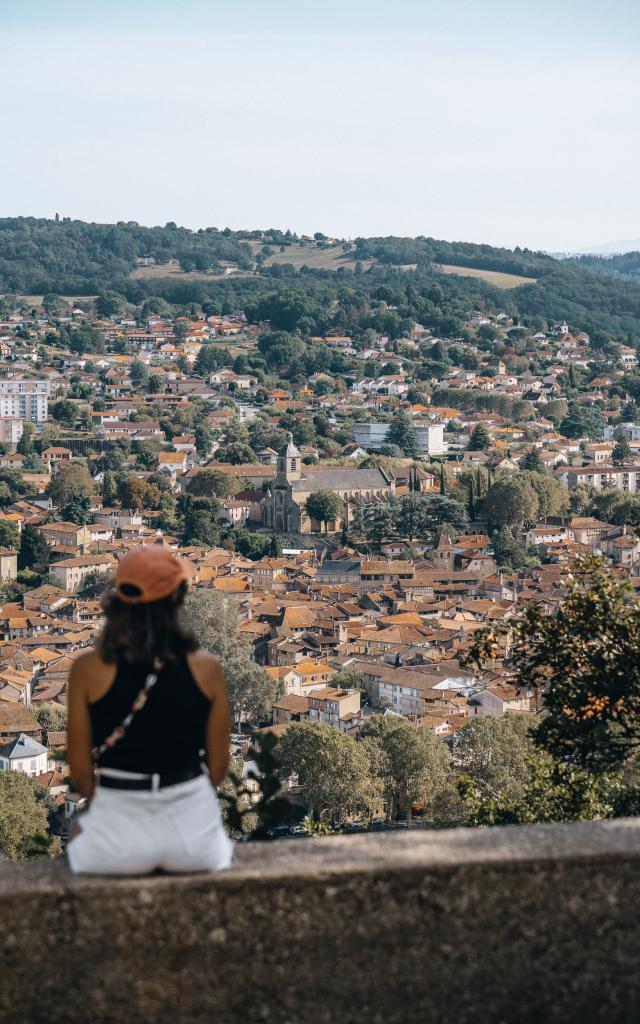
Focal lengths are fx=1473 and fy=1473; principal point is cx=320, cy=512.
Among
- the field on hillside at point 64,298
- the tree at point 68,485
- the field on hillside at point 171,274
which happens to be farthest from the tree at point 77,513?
the field on hillside at point 171,274

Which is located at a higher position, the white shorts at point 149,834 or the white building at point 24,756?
the white shorts at point 149,834

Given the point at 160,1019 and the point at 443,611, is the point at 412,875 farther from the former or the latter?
the point at 443,611

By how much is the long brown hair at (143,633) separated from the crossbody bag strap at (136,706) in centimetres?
2

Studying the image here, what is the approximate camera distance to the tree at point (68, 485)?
A: 53.6m

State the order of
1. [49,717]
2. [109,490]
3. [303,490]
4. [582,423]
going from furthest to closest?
[582,423]
[109,490]
[303,490]
[49,717]

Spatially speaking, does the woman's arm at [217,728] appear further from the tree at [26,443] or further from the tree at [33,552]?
the tree at [26,443]

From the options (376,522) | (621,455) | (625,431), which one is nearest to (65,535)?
(376,522)

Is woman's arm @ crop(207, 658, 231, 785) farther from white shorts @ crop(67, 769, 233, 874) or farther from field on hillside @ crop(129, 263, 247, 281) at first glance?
field on hillside @ crop(129, 263, 247, 281)

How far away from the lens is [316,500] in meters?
52.6

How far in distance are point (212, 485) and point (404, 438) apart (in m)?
13.8

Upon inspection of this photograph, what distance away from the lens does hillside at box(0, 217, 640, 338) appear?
11500 centimetres

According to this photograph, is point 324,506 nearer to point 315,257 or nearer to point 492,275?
point 492,275

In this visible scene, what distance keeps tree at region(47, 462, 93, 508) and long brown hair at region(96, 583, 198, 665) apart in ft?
168

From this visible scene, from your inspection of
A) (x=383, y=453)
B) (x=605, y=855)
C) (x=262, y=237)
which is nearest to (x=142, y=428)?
(x=383, y=453)
